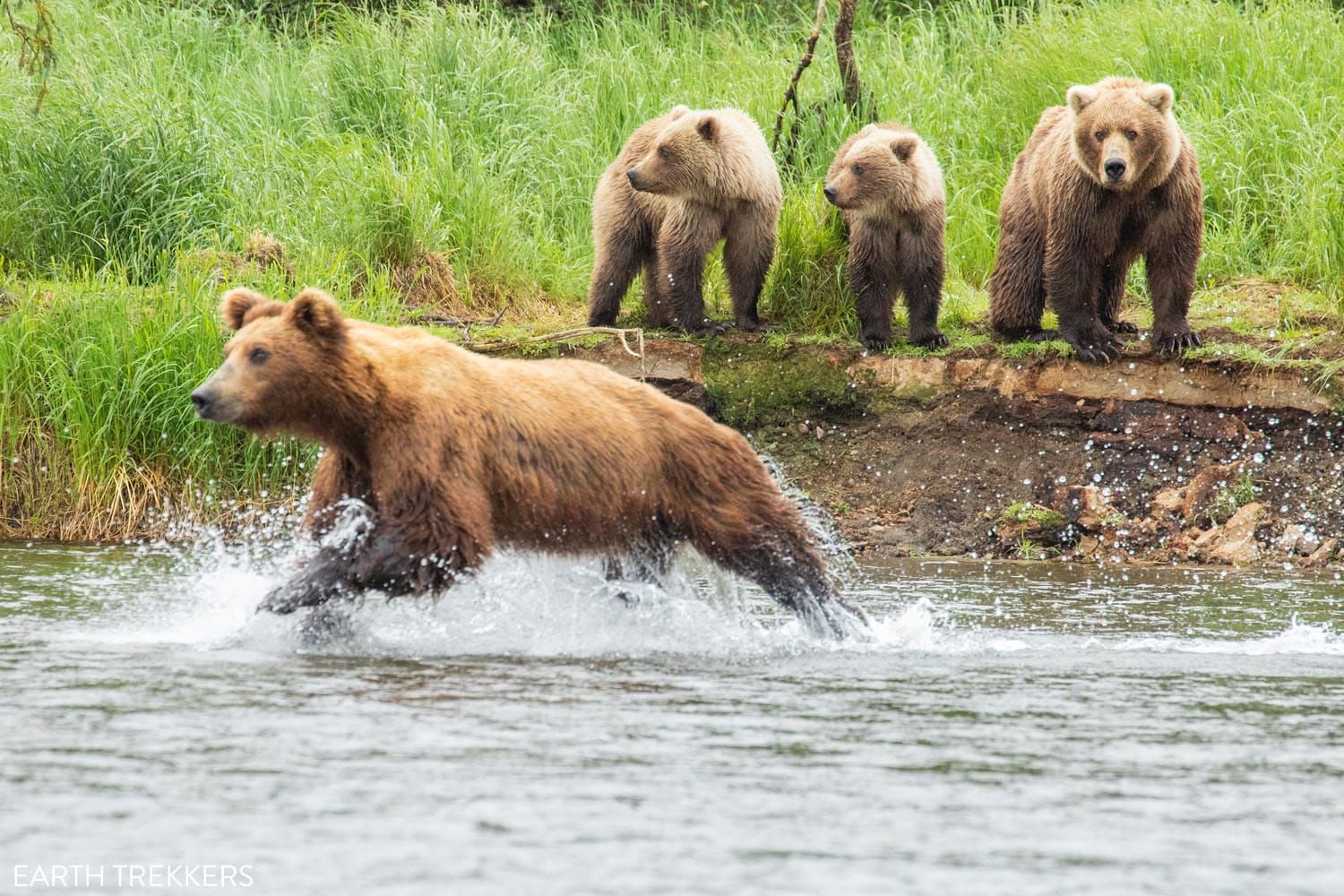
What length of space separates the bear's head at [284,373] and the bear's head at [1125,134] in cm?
466

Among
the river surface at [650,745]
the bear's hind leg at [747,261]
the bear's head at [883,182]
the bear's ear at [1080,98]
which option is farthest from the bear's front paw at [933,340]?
the river surface at [650,745]

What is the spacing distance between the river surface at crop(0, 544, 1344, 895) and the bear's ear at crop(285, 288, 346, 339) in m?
1.03

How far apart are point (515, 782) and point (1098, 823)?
141 centimetres

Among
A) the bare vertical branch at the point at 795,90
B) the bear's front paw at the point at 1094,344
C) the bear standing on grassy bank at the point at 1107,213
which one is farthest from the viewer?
the bare vertical branch at the point at 795,90

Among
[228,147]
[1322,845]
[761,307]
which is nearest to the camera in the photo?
[1322,845]

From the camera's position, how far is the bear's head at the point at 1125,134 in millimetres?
9016

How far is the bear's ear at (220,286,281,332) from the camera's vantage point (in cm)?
628

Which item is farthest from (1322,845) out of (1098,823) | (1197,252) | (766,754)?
(1197,252)

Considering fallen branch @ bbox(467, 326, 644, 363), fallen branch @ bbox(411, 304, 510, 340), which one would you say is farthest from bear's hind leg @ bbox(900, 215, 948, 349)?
fallen branch @ bbox(411, 304, 510, 340)

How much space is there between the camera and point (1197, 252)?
9484 millimetres

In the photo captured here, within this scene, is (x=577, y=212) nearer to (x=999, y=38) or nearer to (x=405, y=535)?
(x=999, y=38)

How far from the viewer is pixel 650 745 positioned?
468cm

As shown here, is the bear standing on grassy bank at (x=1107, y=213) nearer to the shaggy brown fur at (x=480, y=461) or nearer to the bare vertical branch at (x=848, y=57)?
the bare vertical branch at (x=848, y=57)

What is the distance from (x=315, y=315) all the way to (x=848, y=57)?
24.4ft
